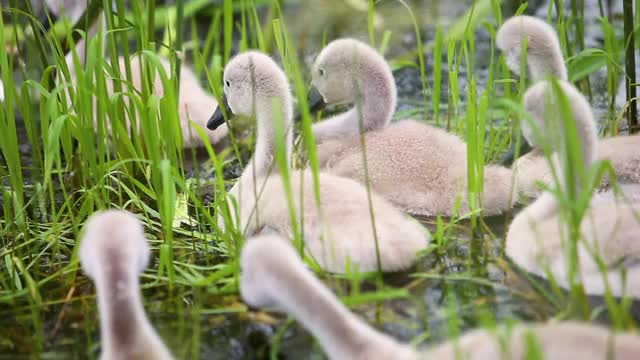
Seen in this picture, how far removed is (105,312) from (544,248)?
138 cm

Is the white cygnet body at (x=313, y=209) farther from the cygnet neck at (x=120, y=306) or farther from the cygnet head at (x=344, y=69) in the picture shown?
the cygnet neck at (x=120, y=306)

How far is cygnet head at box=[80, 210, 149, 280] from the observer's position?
2.86 m

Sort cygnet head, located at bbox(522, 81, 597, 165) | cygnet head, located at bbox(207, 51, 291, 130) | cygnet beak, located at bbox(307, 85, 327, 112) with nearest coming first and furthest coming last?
cygnet head, located at bbox(522, 81, 597, 165)
cygnet head, located at bbox(207, 51, 291, 130)
cygnet beak, located at bbox(307, 85, 327, 112)

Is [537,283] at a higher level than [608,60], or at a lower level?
lower

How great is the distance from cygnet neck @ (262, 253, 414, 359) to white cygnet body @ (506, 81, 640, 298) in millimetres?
701

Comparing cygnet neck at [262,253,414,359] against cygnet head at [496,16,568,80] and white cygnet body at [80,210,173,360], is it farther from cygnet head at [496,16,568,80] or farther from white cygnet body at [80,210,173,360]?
cygnet head at [496,16,568,80]

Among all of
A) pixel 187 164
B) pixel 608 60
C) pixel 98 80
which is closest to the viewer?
pixel 98 80

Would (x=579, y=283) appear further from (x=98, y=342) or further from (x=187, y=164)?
(x=187, y=164)

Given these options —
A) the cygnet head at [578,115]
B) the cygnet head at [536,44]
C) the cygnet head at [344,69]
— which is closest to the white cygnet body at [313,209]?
the cygnet head at [344,69]

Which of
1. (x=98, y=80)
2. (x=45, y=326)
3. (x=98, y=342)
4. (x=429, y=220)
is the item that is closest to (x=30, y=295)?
(x=45, y=326)

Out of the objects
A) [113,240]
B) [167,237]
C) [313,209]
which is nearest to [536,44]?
[313,209]

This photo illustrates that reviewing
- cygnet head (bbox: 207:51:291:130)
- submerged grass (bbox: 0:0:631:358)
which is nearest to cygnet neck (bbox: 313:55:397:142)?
submerged grass (bbox: 0:0:631:358)

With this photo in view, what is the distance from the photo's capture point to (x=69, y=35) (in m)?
4.11

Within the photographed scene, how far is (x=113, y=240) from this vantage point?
9.40 feet
